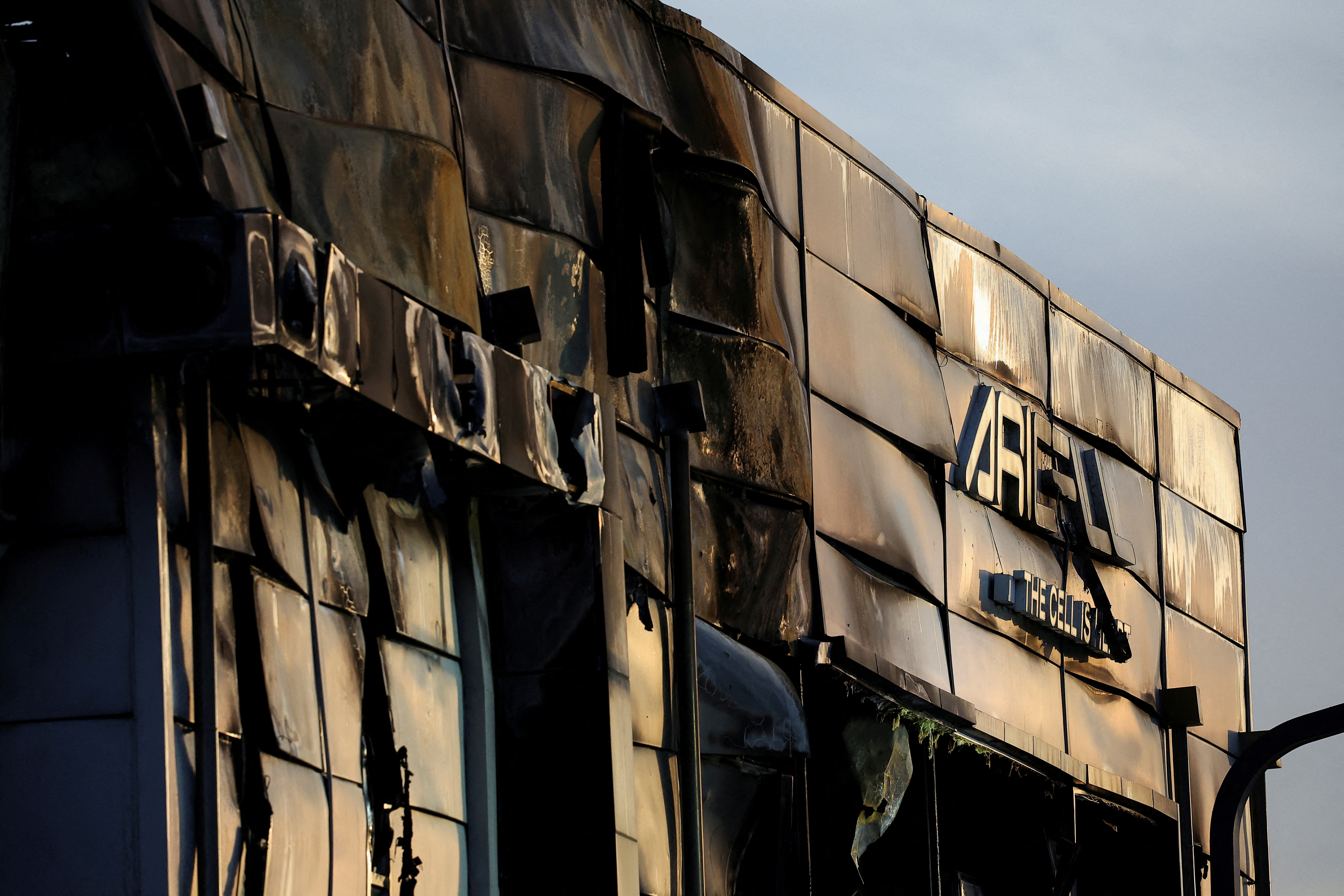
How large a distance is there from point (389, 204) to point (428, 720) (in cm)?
279

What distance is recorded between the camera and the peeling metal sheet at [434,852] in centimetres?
1067

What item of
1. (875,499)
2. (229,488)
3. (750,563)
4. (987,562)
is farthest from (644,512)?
(987,562)

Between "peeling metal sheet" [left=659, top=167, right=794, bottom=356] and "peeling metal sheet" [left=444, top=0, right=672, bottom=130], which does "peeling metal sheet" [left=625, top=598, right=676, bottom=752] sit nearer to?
"peeling metal sheet" [left=659, top=167, right=794, bottom=356]

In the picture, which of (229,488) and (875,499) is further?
(875,499)

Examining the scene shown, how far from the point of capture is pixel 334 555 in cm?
1036

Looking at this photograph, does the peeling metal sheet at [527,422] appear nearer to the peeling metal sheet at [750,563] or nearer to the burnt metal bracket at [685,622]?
the burnt metal bracket at [685,622]

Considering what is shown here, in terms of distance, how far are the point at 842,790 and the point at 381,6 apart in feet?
25.7

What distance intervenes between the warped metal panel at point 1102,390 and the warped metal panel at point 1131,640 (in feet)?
5.40

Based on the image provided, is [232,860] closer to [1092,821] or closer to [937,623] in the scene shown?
[937,623]

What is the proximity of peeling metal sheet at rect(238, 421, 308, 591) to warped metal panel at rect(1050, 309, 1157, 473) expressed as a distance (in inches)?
545

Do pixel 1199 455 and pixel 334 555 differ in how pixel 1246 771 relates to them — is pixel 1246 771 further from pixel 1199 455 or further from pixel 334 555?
pixel 1199 455

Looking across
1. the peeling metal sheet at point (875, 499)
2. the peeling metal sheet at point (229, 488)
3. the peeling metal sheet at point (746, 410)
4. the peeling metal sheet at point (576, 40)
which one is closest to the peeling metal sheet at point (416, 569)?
the peeling metal sheet at point (229, 488)

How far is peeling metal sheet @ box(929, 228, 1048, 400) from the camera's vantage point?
20359 mm

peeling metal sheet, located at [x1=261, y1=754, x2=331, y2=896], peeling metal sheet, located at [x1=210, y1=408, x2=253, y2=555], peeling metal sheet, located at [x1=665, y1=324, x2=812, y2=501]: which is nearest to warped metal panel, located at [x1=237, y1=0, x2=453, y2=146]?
peeling metal sheet, located at [x1=210, y1=408, x2=253, y2=555]
